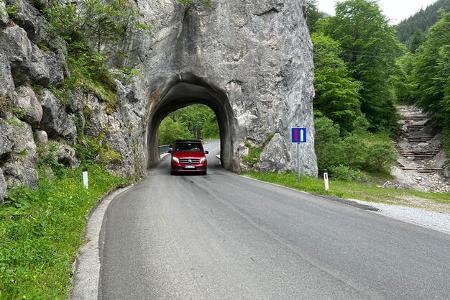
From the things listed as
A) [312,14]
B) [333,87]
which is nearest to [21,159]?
[333,87]

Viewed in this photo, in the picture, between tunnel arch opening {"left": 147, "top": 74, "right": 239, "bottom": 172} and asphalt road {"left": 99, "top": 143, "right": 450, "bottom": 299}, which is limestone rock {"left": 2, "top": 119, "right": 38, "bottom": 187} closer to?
asphalt road {"left": 99, "top": 143, "right": 450, "bottom": 299}

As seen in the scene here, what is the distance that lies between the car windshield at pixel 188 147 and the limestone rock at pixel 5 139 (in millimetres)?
14017

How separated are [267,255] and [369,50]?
3937 cm

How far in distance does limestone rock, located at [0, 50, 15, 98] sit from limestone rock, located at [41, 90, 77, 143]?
2319 millimetres

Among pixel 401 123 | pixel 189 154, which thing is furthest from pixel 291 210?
pixel 401 123

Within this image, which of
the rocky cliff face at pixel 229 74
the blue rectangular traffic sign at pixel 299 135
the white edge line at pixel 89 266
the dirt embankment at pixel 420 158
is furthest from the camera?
the dirt embankment at pixel 420 158

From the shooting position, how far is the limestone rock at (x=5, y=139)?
28.2ft

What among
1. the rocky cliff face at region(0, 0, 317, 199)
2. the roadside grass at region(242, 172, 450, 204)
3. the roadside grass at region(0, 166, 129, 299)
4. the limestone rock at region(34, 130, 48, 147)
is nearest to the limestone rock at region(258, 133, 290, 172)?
the rocky cliff face at region(0, 0, 317, 199)

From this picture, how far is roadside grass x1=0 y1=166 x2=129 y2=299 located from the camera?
4523 millimetres

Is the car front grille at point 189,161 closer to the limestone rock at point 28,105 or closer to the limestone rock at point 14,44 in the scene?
the limestone rock at point 28,105

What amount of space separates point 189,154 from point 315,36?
2309cm

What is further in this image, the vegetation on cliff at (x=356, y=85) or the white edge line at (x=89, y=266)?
the vegetation on cliff at (x=356, y=85)

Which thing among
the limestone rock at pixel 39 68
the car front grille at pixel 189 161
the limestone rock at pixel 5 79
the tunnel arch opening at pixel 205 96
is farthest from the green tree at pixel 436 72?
the limestone rock at pixel 5 79

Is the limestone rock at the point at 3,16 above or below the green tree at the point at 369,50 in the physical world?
below
